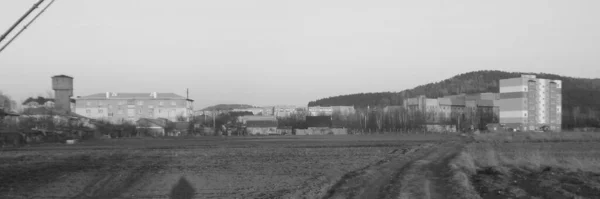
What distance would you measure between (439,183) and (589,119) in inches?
5723

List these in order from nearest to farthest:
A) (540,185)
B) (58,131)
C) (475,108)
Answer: (540,185) → (58,131) → (475,108)

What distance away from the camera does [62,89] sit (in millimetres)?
128250

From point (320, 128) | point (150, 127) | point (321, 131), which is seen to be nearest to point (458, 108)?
point (320, 128)

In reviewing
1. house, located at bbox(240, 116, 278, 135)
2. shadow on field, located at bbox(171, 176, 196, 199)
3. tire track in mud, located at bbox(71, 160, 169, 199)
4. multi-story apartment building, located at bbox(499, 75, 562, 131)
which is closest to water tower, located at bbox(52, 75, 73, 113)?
house, located at bbox(240, 116, 278, 135)

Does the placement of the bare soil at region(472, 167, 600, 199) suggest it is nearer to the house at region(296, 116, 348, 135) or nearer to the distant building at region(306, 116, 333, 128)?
the house at region(296, 116, 348, 135)

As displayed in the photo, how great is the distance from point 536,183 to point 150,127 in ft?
350

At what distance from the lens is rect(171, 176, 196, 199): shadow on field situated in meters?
16.3

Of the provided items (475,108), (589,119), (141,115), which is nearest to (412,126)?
(475,108)

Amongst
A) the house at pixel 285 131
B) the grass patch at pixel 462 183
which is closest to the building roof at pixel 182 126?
the house at pixel 285 131

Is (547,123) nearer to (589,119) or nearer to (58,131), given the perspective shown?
(589,119)

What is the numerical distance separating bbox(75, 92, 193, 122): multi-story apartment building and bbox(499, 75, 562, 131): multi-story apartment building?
84.5 metres

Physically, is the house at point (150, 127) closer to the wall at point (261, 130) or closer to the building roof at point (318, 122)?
the wall at point (261, 130)

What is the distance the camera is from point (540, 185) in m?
19.0

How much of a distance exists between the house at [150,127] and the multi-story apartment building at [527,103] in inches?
3218
